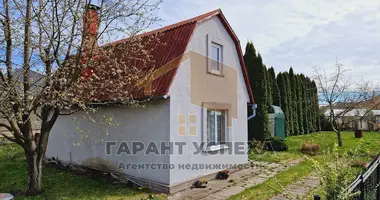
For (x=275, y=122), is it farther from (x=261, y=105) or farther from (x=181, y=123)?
(x=181, y=123)

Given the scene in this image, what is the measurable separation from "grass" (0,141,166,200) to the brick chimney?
4686 mm

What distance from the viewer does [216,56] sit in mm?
11250

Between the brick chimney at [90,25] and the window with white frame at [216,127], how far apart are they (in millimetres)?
5071

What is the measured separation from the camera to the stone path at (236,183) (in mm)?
8336

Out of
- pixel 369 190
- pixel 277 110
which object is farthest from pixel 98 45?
pixel 277 110

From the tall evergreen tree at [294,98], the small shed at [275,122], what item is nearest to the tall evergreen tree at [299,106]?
the tall evergreen tree at [294,98]

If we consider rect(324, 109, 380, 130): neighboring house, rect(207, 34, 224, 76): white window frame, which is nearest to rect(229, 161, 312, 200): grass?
rect(207, 34, 224, 76): white window frame

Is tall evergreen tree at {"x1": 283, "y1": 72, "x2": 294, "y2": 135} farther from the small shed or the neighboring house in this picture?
the small shed

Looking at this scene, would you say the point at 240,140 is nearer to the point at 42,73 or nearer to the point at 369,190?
the point at 369,190

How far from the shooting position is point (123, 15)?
8.06 metres

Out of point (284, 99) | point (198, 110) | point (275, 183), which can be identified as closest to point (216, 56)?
point (198, 110)

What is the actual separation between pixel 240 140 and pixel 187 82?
15.0 ft

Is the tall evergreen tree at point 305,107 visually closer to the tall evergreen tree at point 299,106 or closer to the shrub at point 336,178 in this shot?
the tall evergreen tree at point 299,106

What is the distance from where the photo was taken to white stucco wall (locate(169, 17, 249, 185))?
8.77 metres
